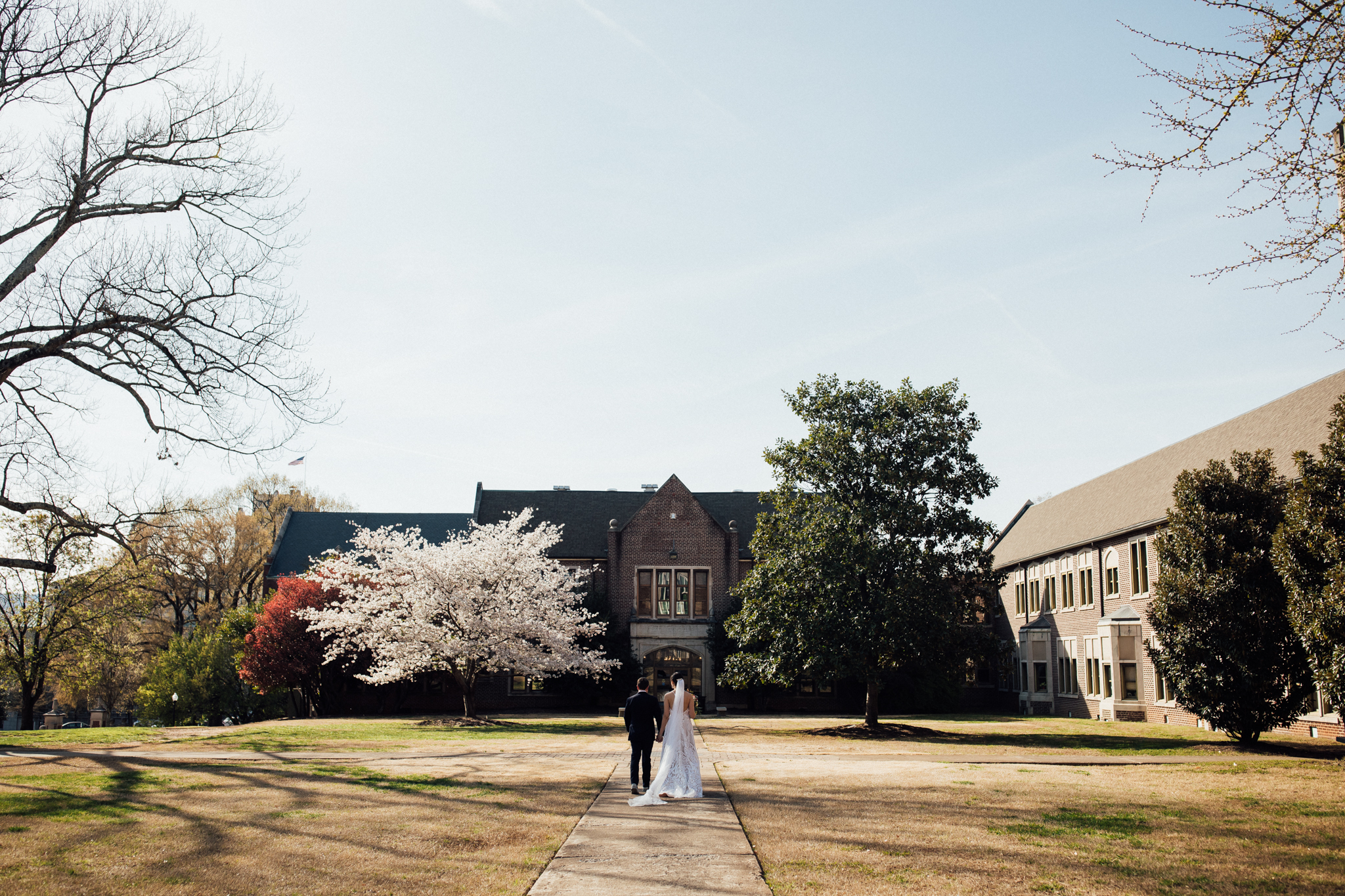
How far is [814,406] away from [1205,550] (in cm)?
1103

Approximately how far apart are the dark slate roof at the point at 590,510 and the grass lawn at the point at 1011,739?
Result: 15369 mm

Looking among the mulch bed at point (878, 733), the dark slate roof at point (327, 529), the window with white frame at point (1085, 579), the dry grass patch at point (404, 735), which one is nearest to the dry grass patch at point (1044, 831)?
the dry grass patch at point (404, 735)

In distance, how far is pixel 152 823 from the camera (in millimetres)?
10562

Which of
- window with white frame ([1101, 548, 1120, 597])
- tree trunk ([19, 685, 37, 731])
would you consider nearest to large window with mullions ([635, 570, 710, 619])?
window with white frame ([1101, 548, 1120, 597])

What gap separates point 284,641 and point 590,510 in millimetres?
17233

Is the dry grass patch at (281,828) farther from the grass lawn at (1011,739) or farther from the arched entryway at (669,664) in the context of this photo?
the arched entryway at (669,664)

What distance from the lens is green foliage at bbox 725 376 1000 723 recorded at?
2717cm

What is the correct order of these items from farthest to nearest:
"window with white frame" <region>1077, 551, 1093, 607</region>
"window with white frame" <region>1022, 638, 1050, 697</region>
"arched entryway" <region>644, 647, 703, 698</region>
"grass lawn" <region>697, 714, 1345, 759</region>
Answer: "arched entryway" <region>644, 647, 703, 698</region>, "window with white frame" <region>1022, 638, 1050, 697</region>, "window with white frame" <region>1077, 551, 1093, 607</region>, "grass lawn" <region>697, 714, 1345, 759</region>

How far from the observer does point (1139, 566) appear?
116ft

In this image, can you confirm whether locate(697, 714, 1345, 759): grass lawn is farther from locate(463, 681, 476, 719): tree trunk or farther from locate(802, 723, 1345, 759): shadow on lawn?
locate(463, 681, 476, 719): tree trunk

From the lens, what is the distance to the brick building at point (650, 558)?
1801 inches

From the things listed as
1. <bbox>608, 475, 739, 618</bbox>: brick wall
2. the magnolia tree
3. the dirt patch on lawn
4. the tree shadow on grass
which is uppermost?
<bbox>608, 475, 739, 618</bbox>: brick wall

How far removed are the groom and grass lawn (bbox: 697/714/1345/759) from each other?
9.34m

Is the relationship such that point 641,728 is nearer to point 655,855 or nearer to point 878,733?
point 655,855
